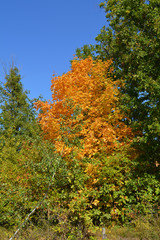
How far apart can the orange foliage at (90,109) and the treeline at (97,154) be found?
0.17 ft

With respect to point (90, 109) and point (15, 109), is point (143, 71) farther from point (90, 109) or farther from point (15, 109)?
point (15, 109)

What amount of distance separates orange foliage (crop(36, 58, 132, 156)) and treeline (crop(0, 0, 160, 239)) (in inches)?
2.0

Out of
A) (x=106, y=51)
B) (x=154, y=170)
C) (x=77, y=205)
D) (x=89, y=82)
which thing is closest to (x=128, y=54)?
(x=89, y=82)

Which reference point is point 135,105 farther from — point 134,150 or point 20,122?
point 20,122

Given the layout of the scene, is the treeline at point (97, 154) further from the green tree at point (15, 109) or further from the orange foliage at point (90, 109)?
the green tree at point (15, 109)

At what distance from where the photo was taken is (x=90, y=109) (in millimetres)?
8586

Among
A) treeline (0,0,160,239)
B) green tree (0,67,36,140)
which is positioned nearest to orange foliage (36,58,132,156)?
treeline (0,0,160,239)

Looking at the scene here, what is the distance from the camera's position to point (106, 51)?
1373 centimetres

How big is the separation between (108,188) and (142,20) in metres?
8.39

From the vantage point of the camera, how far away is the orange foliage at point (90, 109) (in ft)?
26.2

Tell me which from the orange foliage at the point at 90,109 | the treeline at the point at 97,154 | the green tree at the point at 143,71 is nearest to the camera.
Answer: the treeline at the point at 97,154

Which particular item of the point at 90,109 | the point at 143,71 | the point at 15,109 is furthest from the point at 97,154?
the point at 15,109

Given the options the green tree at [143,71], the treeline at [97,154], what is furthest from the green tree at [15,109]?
the green tree at [143,71]

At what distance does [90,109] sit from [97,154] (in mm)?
2123
